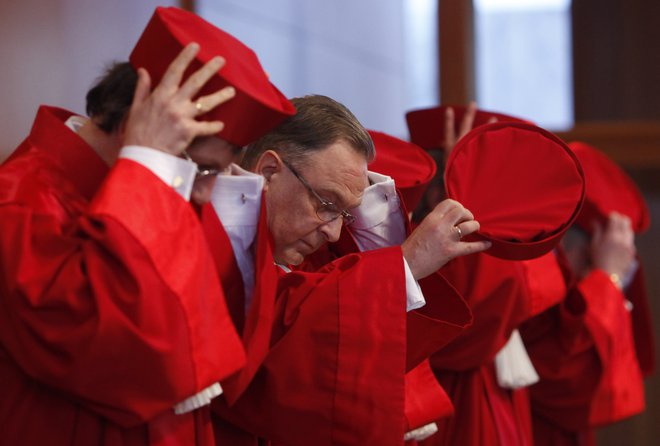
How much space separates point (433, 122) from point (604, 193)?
1.06 meters

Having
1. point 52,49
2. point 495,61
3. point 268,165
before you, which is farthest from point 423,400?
point 495,61

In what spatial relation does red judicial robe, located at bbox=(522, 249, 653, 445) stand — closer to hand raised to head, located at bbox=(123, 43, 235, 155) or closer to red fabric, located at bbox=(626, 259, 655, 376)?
red fabric, located at bbox=(626, 259, 655, 376)

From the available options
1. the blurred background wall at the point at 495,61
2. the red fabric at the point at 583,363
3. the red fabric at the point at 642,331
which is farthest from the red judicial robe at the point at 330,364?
the red fabric at the point at 642,331

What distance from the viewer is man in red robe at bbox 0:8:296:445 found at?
159 centimetres

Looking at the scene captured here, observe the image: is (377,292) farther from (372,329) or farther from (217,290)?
(217,290)

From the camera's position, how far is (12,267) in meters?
1.59

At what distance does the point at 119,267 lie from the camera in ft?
5.24

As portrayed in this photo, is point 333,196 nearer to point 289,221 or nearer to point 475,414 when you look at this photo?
point 289,221

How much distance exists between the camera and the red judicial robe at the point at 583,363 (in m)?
3.54

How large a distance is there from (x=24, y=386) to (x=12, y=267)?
0.26 metres

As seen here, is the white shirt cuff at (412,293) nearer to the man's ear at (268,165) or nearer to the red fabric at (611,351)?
the man's ear at (268,165)

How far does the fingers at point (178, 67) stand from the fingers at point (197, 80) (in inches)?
0.6

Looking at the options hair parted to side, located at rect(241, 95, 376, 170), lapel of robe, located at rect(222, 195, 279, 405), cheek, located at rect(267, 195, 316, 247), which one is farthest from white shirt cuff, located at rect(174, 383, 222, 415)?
hair parted to side, located at rect(241, 95, 376, 170)

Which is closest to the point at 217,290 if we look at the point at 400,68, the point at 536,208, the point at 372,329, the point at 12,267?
the point at 12,267
